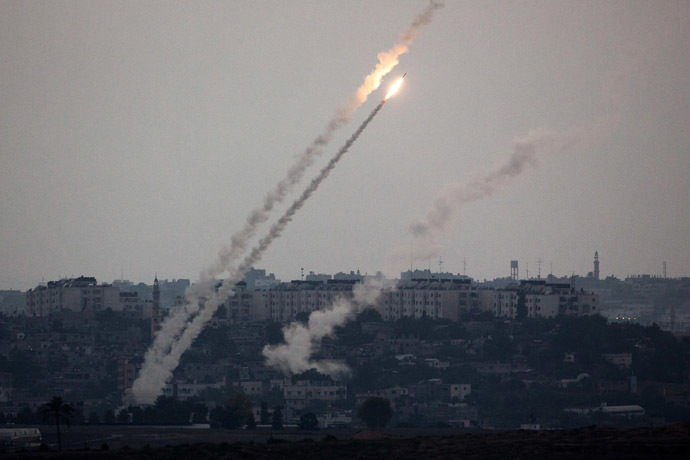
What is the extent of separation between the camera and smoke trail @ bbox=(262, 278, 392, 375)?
504ft

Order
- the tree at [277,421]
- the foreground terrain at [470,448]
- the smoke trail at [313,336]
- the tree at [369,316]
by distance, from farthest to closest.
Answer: the tree at [369,316] → the smoke trail at [313,336] → the tree at [277,421] → the foreground terrain at [470,448]

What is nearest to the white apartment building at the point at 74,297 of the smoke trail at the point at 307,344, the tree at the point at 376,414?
the smoke trail at the point at 307,344

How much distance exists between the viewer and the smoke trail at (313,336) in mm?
153750

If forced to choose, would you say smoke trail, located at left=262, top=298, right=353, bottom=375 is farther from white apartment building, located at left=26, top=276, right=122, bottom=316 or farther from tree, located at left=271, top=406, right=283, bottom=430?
tree, located at left=271, top=406, right=283, bottom=430

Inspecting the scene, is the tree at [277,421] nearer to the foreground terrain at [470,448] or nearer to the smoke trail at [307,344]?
the foreground terrain at [470,448]

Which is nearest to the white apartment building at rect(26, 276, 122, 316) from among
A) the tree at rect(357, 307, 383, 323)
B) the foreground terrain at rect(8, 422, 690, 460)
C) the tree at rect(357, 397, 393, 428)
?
the tree at rect(357, 307, 383, 323)

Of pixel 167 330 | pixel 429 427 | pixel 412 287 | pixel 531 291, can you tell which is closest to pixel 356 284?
pixel 412 287

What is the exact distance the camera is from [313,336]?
164500 millimetres

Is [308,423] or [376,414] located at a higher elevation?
[376,414]

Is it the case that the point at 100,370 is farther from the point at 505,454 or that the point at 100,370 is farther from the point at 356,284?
the point at 505,454

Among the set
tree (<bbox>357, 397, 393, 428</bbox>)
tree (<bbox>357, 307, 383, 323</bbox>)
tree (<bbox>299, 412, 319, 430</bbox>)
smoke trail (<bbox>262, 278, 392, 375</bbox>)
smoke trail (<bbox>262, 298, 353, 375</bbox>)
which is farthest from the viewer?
tree (<bbox>357, 307, 383, 323</bbox>)

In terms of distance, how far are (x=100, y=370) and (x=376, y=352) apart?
26.5m

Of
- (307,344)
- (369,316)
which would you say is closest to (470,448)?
(307,344)

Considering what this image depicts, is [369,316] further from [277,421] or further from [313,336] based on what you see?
[277,421]
